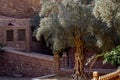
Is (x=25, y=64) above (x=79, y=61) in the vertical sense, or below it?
below

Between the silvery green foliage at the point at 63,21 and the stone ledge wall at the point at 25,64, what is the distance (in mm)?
3146

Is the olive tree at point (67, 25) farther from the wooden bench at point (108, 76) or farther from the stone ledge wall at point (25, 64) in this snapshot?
the wooden bench at point (108, 76)

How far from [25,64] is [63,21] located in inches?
243

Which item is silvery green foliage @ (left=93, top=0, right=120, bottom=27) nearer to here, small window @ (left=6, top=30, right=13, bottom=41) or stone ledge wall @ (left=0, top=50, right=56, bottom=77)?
stone ledge wall @ (left=0, top=50, right=56, bottom=77)

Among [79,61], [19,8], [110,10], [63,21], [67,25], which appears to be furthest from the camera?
[19,8]

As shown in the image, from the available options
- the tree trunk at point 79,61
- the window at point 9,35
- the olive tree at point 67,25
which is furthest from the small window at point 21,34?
the tree trunk at point 79,61

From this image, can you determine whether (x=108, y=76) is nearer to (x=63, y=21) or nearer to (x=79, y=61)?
(x=63, y=21)

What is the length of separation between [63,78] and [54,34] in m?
2.66

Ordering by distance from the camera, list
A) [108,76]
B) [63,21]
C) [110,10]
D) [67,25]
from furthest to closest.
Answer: [67,25] → [63,21] → [110,10] → [108,76]

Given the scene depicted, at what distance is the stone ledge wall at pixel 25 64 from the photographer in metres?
20.7

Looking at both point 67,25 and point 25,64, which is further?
point 25,64

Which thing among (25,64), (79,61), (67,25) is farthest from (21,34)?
(67,25)

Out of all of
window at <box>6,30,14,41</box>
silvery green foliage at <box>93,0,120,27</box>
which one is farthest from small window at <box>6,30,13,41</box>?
silvery green foliage at <box>93,0,120,27</box>

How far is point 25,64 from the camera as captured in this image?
21328 mm
